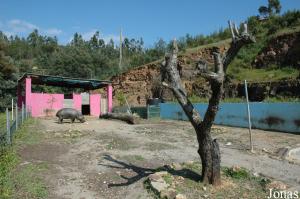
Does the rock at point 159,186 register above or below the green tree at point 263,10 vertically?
below

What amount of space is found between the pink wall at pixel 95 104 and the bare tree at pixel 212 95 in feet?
83.1

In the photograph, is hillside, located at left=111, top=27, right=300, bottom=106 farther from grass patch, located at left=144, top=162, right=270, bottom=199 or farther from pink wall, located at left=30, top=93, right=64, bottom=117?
grass patch, located at left=144, top=162, right=270, bottom=199

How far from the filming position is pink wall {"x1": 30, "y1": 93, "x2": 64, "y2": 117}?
94.0 ft

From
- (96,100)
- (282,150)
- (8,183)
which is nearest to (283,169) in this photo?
(282,150)

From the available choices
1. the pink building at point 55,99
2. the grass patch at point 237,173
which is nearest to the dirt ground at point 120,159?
the grass patch at point 237,173

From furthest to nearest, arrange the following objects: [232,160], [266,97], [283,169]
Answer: [266,97], [232,160], [283,169]

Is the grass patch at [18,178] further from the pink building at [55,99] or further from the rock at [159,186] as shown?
the pink building at [55,99]

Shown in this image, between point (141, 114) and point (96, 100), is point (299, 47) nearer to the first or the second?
point (141, 114)

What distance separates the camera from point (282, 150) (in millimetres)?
10953

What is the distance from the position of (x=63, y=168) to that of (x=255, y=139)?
832 centimetres

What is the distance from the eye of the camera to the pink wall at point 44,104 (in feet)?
94.0

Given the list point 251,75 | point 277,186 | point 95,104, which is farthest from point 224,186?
point 95,104

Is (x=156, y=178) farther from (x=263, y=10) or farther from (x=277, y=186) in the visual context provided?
(x=263, y=10)

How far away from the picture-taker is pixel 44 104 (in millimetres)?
29219
